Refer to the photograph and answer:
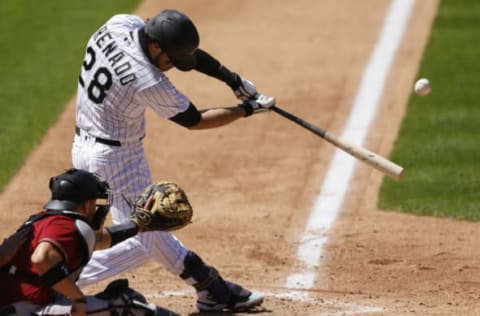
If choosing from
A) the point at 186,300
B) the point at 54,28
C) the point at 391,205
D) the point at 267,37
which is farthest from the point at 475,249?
the point at 54,28

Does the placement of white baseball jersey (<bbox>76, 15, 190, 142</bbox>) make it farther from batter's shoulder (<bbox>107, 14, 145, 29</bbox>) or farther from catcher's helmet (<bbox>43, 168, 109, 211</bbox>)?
catcher's helmet (<bbox>43, 168, 109, 211</bbox>)

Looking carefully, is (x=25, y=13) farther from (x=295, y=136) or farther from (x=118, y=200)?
(x=118, y=200)

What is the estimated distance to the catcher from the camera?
19.2 feet

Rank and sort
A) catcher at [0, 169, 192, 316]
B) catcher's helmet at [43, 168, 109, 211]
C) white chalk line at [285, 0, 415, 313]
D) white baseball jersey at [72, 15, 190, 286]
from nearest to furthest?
catcher at [0, 169, 192, 316], catcher's helmet at [43, 168, 109, 211], white baseball jersey at [72, 15, 190, 286], white chalk line at [285, 0, 415, 313]

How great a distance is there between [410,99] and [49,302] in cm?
699

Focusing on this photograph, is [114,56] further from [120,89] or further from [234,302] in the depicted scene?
[234,302]

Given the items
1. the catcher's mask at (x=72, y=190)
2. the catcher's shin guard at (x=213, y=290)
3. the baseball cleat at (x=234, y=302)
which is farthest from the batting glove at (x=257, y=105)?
the catcher's mask at (x=72, y=190)

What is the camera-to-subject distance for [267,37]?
14.0m

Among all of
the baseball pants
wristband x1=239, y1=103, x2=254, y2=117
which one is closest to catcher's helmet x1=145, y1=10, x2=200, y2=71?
A: wristband x1=239, y1=103, x2=254, y2=117

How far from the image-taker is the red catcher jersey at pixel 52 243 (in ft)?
19.4

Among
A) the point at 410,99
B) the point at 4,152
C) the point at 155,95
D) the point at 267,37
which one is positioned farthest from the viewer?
the point at 267,37

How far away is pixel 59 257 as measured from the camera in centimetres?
584

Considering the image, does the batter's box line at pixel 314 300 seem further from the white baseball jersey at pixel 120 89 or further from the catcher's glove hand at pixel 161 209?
the catcher's glove hand at pixel 161 209

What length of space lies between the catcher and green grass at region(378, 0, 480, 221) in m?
4.18
